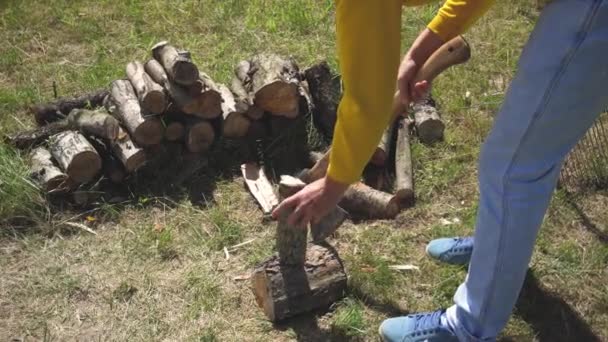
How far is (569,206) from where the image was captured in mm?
3652

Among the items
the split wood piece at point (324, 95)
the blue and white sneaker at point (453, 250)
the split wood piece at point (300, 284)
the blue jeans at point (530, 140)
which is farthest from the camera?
the split wood piece at point (324, 95)

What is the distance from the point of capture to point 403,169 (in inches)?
151

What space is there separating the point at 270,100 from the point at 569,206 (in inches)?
68.5

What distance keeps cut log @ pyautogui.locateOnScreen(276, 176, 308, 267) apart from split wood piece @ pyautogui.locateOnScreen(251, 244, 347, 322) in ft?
0.13

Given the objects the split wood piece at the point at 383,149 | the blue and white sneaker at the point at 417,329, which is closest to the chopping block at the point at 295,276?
the blue and white sneaker at the point at 417,329

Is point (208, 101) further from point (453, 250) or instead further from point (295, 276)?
point (453, 250)

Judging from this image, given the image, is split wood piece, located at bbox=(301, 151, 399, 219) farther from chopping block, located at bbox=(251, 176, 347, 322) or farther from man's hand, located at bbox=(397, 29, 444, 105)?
man's hand, located at bbox=(397, 29, 444, 105)

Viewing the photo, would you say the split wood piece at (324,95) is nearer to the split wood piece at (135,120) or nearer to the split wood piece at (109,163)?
the split wood piece at (135,120)

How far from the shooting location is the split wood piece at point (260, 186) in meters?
3.69

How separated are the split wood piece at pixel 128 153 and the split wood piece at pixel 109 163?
0.05m

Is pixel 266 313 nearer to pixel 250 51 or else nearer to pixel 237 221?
pixel 237 221

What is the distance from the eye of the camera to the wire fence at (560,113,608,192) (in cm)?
377

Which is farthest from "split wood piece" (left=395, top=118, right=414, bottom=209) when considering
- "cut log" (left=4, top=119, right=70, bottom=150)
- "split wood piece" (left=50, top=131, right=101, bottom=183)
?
"cut log" (left=4, top=119, right=70, bottom=150)

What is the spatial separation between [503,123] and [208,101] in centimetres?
203
